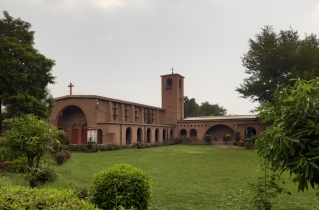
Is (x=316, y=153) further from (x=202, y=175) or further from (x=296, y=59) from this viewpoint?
(x=296, y=59)

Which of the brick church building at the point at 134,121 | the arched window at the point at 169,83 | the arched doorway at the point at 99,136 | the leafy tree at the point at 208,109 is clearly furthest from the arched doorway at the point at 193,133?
the leafy tree at the point at 208,109

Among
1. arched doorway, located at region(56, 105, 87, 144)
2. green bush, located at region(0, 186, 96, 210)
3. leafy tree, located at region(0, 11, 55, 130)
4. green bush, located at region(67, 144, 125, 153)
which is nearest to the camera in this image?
green bush, located at region(0, 186, 96, 210)

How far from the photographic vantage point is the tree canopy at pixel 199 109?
65.0 meters

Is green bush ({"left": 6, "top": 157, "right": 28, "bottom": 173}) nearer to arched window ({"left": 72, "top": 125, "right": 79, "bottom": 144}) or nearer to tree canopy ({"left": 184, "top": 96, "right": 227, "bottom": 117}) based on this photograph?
arched window ({"left": 72, "top": 125, "right": 79, "bottom": 144})

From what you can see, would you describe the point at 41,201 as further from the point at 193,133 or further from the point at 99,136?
the point at 193,133

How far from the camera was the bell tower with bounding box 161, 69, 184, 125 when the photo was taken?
41.3m

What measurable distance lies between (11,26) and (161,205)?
18881mm

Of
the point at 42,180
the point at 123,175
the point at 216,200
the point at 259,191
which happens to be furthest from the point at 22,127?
the point at 259,191

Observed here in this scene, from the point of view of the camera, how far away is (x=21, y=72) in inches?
750

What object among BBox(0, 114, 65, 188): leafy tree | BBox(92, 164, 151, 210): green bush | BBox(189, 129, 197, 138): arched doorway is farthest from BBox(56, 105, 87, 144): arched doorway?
BBox(92, 164, 151, 210): green bush

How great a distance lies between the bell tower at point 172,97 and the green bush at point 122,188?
118 ft

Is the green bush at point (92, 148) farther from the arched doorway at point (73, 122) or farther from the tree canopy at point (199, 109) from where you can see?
the tree canopy at point (199, 109)

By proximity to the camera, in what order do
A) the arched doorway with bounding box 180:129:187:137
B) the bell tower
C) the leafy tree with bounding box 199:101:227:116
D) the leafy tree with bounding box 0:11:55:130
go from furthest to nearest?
the leafy tree with bounding box 199:101:227:116 → the arched doorway with bounding box 180:129:187:137 → the bell tower → the leafy tree with bounding box 0:11:55:130

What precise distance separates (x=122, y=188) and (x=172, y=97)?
1436 inches
